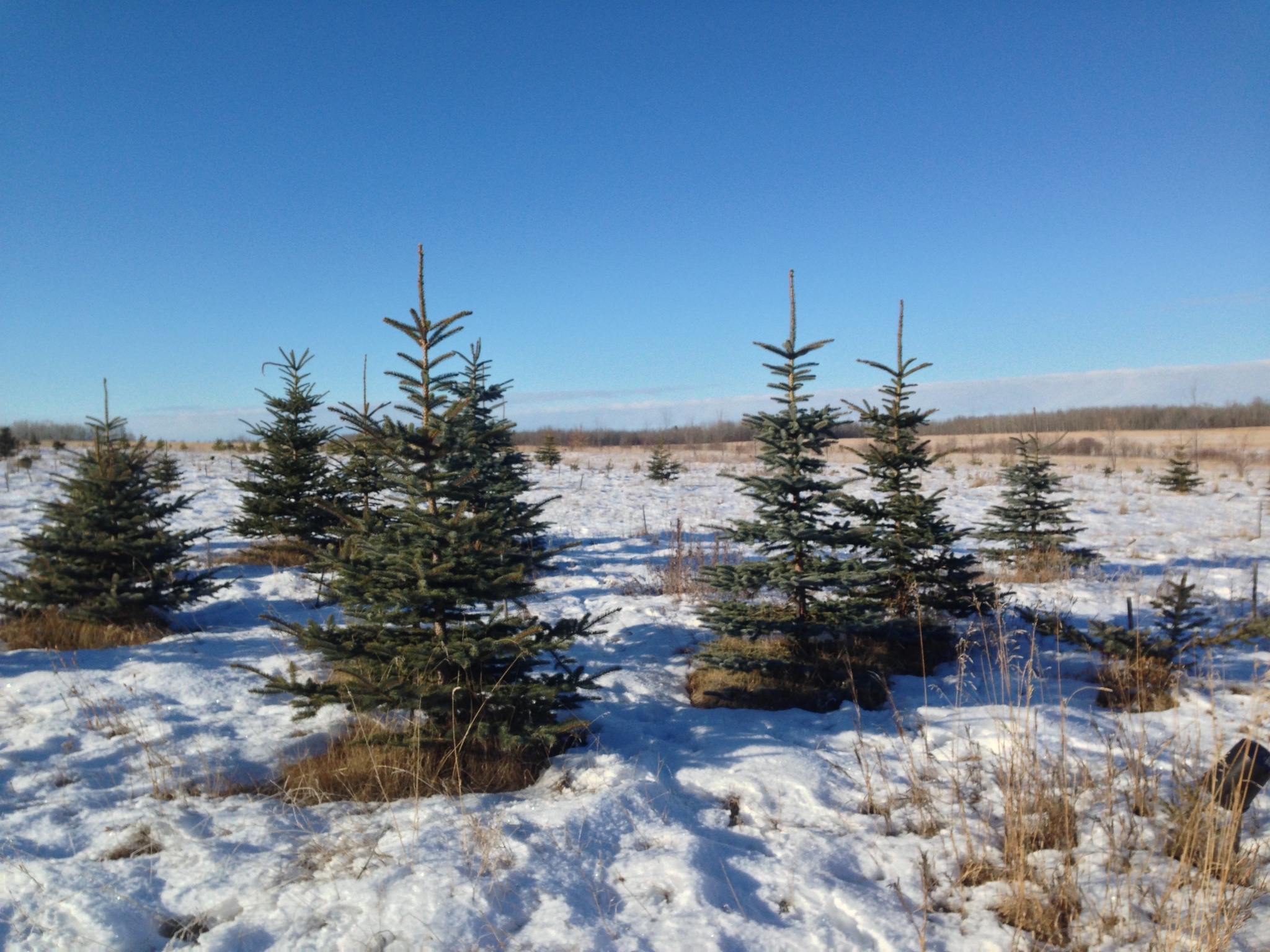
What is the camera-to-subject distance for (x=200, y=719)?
4.67 m

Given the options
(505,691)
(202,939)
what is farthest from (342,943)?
(505,691)

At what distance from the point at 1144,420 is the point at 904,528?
253ft

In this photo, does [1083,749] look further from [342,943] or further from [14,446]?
[14,446]

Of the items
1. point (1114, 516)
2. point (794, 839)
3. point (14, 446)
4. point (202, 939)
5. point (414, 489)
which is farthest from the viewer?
point (14, 446)

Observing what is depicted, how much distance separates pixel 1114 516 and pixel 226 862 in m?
19.9

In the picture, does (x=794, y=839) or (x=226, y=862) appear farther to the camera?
(x=794, y=839)

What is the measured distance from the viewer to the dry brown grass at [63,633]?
6055 millimetres

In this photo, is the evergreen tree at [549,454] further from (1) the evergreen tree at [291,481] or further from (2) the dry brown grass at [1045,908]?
(2) the dry brown grass at [1045,908]

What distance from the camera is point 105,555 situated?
6.60 m

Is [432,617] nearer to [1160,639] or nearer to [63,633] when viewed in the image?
[63,633]

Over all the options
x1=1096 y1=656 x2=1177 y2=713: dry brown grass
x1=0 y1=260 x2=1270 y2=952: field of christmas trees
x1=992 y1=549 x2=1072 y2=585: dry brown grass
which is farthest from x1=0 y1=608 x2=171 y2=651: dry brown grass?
x1=992 y1=549 x2=1072 y2=585: dry brown grass

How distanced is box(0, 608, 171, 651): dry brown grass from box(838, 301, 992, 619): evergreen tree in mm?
7138

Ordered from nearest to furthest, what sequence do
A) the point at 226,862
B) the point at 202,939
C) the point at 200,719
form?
the point at 202,939 → the point at 226,862 → the point at 200,719

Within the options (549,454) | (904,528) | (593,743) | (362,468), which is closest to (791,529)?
(904,528)
